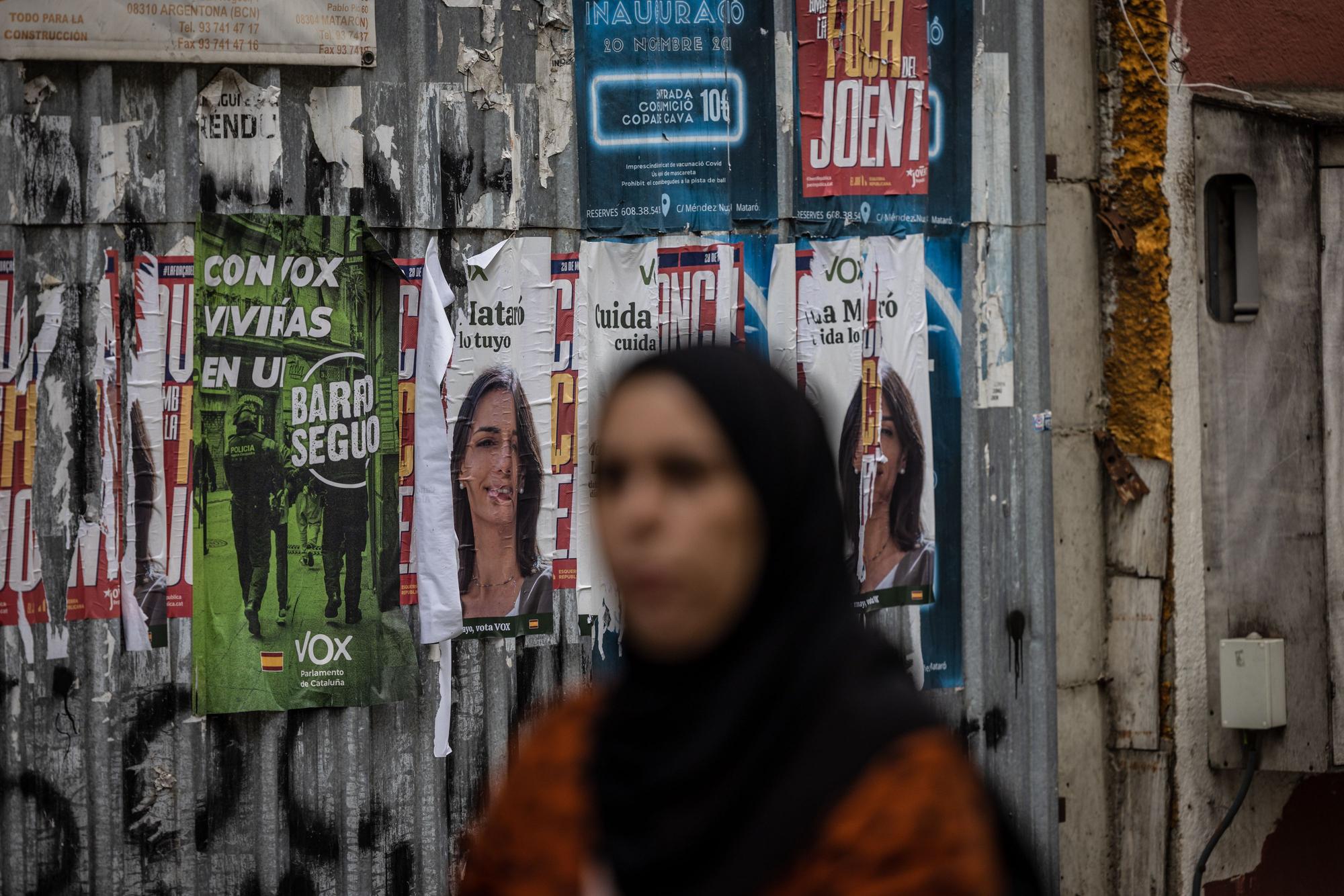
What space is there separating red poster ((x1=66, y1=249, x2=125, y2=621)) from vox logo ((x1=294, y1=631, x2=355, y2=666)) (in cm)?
60

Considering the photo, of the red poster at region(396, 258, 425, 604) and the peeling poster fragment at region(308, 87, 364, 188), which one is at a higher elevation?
the peeling poster fragment at region(308, 87, 364, 188)

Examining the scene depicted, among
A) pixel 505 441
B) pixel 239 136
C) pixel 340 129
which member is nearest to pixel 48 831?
pixel 505 441

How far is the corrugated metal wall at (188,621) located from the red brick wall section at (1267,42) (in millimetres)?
2341

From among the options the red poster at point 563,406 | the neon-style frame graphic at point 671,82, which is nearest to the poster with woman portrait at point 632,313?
the red poster at point 563,406

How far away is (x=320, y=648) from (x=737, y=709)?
291cm

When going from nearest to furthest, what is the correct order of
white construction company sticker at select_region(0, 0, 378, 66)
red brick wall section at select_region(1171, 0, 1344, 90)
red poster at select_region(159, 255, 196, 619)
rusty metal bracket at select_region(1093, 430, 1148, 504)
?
1. white construction company sticker at select_region(0, 0, 378, 66)
2. red poster at select_region(159, 255, 196, 619)
3. red brick wall section at select_region(1171, 0, 1344, 90)
4. rusty metal bracket at select_region(1093, 430, 1148, 504)

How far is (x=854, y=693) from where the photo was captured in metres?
1.56

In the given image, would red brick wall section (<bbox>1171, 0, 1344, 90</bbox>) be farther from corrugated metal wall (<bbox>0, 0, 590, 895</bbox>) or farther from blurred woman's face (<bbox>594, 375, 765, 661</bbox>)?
blurred woman's face (<bbox>594, 375, 765, 661</bbox>)

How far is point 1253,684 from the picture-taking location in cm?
434

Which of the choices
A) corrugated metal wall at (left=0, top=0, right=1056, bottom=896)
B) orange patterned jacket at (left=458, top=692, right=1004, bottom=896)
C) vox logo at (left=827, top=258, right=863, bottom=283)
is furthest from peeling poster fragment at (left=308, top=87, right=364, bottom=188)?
orange patterned jacket at (left=458, top=692, right=1004, bottom=896)

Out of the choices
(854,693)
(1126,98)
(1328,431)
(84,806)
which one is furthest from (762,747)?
(1126,98)

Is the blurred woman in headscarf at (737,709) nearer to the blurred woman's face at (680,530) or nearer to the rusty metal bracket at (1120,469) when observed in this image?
the blurred woman's face at (680,530)

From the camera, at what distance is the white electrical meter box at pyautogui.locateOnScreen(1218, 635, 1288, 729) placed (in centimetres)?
432

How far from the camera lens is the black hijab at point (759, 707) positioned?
151 cm
